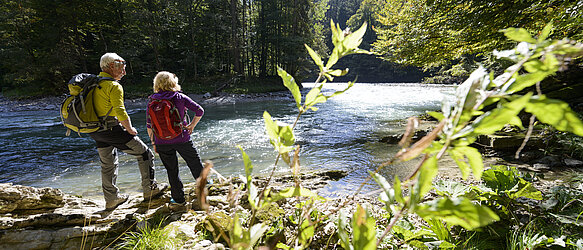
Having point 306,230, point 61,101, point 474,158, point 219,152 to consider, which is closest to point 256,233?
point 306,230

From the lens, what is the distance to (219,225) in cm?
113

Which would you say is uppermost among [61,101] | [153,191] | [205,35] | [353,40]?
[205,35]

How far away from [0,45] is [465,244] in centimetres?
3451

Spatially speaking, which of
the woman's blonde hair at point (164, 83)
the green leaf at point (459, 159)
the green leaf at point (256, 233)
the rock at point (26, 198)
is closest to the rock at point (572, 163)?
the green leaf at point (459, 159)

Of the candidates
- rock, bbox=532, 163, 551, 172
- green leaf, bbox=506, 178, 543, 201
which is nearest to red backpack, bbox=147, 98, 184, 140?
green leaf, bbox=506, 178, 543, 201

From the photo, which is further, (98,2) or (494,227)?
(98,2)

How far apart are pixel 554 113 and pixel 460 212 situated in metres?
0.22

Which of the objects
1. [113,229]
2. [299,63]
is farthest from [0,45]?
[113,229]

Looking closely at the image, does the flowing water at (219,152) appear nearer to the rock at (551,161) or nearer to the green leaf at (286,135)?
the rock at (551,161)

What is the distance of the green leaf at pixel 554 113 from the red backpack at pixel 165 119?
3068 mm

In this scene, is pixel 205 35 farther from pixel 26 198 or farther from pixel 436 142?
pixel 436 142

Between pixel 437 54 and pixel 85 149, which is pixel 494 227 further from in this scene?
pixel 85 149

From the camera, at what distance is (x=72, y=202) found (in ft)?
10.2

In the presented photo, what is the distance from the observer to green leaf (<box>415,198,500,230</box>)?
1.41ft
